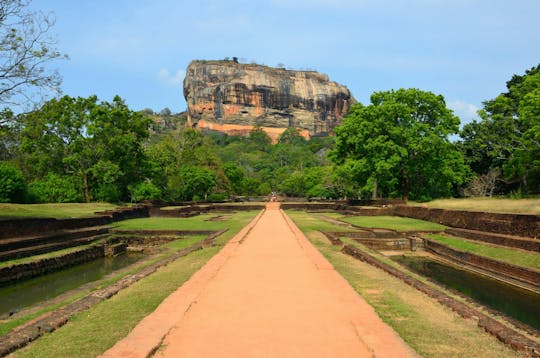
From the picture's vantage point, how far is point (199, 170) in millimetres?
43656

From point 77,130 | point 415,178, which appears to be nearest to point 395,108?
point 415,178

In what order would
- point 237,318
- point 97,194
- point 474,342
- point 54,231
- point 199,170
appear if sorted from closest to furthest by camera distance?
point 474,342
point 237,318
point 54,231
point 97,194
point 199,170

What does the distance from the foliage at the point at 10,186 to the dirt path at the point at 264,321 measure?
18.1 meters

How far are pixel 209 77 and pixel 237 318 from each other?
150944 millimetres

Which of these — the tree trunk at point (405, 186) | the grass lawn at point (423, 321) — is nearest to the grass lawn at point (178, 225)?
the grass lawn at point (423, 321)

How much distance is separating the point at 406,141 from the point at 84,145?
82.8 feet

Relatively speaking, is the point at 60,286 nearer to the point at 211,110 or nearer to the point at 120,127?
the point at 120,127

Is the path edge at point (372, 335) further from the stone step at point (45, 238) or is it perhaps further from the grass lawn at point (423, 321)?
the stone step at point (45, 238)

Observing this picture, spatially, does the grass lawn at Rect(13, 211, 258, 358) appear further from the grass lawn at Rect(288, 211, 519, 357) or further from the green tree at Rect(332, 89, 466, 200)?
the green tree at Rect(332, 89, 466, 200)

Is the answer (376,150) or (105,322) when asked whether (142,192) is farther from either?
(105,322)

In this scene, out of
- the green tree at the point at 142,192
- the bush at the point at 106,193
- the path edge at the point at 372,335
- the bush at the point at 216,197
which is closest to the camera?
the path edge at the point at 372,335

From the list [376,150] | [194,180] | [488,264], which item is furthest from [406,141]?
[194,180]

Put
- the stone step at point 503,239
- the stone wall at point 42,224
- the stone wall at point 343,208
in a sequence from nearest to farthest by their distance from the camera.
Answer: the stone step at point 503,239
the stone wall at point 42,224
the stone wall at point 343,208

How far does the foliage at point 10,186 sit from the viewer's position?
21.1 meters
